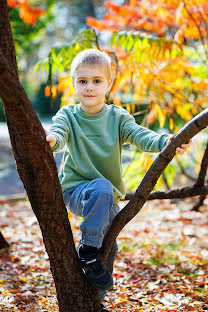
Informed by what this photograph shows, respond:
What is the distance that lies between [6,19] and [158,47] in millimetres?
1970

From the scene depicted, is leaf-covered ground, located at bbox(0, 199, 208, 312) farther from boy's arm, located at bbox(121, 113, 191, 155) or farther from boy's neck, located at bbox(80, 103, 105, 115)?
boy's neck, located at bbox(80, 103, 105, 115)

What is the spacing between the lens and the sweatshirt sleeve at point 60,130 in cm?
203

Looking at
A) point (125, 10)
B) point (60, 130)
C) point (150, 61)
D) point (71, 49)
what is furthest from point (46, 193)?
point (125, 10)

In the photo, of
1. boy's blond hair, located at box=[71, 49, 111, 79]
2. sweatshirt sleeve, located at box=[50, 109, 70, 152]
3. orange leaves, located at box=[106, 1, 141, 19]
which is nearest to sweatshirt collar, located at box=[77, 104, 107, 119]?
sweatshirt sleeve, located at box=[50, 109, 70, 152]

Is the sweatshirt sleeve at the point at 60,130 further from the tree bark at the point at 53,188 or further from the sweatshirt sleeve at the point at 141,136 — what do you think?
the sweatshirt sleeve at the point at 141,136

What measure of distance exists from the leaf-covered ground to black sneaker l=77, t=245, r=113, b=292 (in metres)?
0.72

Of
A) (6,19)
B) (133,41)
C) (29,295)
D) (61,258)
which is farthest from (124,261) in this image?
(6,19)

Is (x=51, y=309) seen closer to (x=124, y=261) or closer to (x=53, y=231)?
(x=53, y=231)

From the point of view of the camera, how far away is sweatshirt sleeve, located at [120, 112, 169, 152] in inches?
84.4

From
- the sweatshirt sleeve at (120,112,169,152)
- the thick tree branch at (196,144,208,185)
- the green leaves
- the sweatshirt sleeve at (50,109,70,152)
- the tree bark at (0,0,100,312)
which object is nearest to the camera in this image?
the tree bark at (0,0,100,312)

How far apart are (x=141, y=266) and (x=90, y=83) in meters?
2.13

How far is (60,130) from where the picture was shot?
84.6 inches

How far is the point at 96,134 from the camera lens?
238 centimetres

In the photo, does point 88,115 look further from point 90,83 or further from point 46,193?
point 46,193
